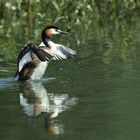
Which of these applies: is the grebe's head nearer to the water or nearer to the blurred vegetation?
the water

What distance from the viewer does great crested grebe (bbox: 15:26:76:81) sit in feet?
35.8

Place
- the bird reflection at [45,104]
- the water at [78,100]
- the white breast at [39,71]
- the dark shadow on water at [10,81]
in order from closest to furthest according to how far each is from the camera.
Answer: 1. the water at [78,100]
2. the bird reflection at [45,104]
3. the dark shadow on water at [10,81]
4. the white breast at [39,71]

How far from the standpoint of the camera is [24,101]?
30.5ft

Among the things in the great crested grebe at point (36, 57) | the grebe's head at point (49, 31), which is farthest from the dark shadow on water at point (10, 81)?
the grebe's head at point (49, 31)

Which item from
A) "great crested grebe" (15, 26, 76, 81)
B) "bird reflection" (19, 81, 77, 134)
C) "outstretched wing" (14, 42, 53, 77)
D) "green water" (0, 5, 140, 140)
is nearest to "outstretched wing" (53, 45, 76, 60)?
"great crested grebe" (15, 26, 76, 81)

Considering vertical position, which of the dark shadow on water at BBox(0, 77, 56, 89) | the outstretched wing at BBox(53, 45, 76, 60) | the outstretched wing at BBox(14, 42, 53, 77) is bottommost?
the dark shadow on water at BBox(0, 77, 56, 89)

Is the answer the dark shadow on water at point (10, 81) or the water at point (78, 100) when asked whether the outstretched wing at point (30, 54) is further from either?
the water at point (78, 100)

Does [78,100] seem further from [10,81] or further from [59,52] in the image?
[59,52]

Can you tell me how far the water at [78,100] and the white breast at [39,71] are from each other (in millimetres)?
168

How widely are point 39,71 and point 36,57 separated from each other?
1.06 feet

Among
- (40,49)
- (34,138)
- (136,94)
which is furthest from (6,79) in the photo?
(34,138)

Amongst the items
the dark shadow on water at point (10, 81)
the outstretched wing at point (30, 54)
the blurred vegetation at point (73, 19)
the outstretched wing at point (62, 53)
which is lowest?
the blurred vegetation at point (73, 19)

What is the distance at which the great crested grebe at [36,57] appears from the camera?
10.9 metres

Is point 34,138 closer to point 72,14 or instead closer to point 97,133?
point 97,133
